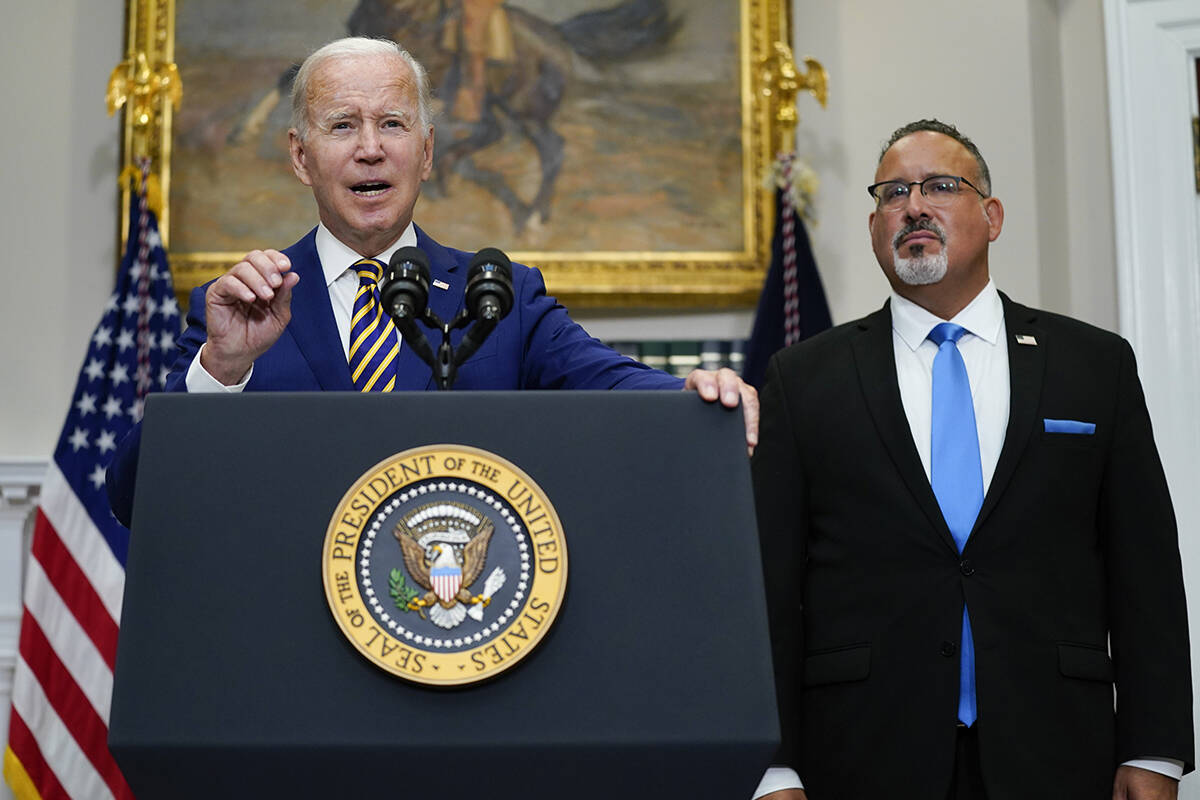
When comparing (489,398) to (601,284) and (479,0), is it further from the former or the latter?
(479,0)

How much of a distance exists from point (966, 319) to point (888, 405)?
0.31 metres

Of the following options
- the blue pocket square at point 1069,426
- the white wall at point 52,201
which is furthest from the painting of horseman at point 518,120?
the blue pocket square at point 1069,426

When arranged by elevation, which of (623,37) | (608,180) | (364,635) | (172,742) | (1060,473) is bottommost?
(172,742)

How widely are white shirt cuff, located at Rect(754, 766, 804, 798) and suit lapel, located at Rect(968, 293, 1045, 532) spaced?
635 mm

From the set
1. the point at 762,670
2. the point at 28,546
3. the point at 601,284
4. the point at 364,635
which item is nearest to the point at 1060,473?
the point at 762,670

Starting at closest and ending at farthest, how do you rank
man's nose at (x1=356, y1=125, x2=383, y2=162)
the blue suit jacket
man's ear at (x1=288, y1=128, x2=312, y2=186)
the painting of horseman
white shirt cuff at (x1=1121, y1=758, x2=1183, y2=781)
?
the blue suit jacket, man's nose at (x1=356, y1=125, x2=383, y2=162), man's ear at (x1=288, y1=128, x2=312, y2=186), white shirt cuff at (x1=1121, y1=758, x2=1183, y2=781), the painting of horseman

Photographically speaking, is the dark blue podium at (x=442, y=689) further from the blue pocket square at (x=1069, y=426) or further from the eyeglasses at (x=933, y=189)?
the eyeglasses at (x=933, y=189)

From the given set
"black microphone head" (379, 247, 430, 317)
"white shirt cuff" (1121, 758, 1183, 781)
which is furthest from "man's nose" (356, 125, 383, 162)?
"white shirt cuff" (1121, 758, 1183, 781)

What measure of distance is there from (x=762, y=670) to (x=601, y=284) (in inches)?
149

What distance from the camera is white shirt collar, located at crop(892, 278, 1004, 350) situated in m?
3.17

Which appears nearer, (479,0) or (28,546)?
(28,546)

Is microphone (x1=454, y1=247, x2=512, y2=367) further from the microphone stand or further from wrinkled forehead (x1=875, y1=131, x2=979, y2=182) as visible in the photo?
wrinkled forehead (x1=875, y1=131, x2=979, y2=182)

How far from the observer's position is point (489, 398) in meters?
1.65

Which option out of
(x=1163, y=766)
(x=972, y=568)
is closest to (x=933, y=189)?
(x=972, y=568)
